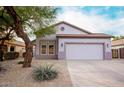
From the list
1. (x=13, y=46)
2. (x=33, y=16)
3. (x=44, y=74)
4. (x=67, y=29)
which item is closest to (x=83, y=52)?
(x=67, y=29)

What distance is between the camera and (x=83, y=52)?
22594 mm

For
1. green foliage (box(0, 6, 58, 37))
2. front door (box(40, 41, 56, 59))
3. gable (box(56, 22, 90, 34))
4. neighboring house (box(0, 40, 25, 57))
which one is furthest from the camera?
neighboring house (box(0, 40, 25, 57))

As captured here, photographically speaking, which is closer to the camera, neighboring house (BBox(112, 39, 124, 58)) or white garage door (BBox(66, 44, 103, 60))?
white garage door (BBox(66, 44, 103, 60))

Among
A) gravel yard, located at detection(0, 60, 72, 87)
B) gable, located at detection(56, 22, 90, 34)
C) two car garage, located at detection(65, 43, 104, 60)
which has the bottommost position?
gravel yard, located at detection(0, 60, 72, 87)

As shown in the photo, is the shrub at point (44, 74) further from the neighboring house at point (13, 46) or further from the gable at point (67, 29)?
the neighboring house at point (13, 46)

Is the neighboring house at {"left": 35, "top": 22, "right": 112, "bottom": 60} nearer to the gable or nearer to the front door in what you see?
the front door

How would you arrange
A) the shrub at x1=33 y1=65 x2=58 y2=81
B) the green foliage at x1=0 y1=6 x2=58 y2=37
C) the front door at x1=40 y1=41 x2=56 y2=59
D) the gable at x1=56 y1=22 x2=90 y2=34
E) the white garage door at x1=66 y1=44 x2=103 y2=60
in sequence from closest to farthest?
the shrub at x1=33 y1=65 x2=58 y2=81
the green foliage at x1=0 y1=6 x2=58 y2=37
the white garage door at x1=66 y1=44 x2=103 y2=60
the front door at x1=40 y1=41 x2=56 y2=59
the gable at x1=56 y1=22 x2=90 y2=34

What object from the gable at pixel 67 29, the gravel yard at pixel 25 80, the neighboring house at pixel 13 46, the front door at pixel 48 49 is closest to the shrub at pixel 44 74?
the gravel yard at pixel 25 80

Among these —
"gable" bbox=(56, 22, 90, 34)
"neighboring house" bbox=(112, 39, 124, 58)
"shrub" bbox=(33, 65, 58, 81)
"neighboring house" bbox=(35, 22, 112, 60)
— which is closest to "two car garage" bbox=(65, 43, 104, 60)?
"neighboring house" bbox=(35, 22, 112, 60)

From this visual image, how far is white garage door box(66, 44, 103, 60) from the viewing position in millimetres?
22547

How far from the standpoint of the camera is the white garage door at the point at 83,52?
22547 mm

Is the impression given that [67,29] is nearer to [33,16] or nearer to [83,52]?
[83,52]
